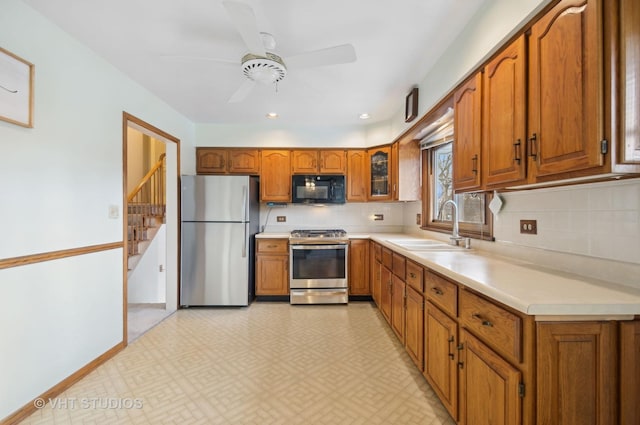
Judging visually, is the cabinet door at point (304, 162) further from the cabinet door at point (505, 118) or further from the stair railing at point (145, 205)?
the cabinet door at point (505, 118)

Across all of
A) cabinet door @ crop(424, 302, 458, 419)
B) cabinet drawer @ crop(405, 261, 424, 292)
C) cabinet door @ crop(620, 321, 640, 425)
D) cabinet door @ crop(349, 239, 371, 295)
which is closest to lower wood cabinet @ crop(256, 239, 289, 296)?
cabinet door @ crop(349, 239, 371, 295)

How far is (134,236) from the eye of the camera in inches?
155

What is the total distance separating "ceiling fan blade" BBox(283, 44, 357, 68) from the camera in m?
1.77

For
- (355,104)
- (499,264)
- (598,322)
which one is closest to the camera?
(598,322)

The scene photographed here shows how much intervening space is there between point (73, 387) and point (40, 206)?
4.15ft

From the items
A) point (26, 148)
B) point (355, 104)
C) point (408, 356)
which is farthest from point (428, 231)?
point (26, 148)

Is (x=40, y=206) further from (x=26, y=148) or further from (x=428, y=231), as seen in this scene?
(x=428, y=231)

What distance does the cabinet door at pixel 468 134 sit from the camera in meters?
1.76

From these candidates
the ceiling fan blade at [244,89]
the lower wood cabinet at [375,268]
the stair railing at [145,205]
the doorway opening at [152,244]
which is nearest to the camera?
the ceiling fan blade at [244,89]

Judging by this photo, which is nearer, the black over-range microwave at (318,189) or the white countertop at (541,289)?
the white countertop at (541,289)

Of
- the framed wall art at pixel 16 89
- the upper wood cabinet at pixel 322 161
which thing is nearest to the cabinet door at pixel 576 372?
the framed wall art at pixel 16 89

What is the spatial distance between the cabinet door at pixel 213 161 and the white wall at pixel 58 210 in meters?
1.56

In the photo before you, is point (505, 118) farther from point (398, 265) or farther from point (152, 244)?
point (152, 244)

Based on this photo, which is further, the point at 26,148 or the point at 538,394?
the point at 26,148
